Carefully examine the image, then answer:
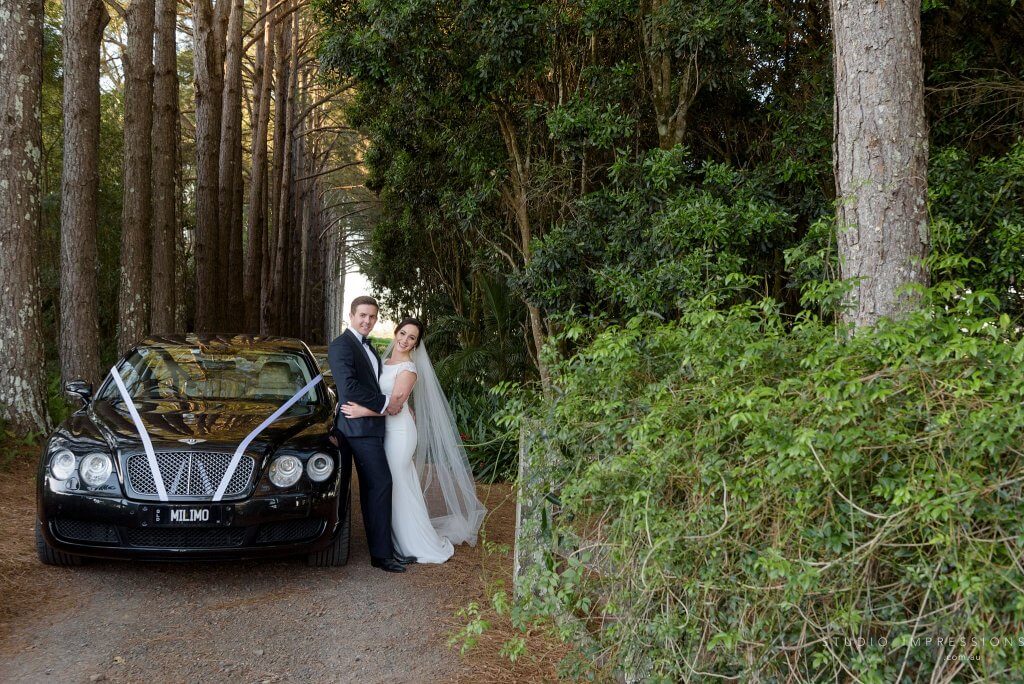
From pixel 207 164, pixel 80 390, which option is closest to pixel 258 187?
pixel 207 164

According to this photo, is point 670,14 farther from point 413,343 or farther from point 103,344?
point 103,344

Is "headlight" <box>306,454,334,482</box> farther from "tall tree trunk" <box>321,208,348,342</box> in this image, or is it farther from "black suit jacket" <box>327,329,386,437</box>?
"tall tree trunk" <box>321,208,348,342</box>

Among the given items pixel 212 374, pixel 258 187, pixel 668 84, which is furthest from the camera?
pixel 258 187

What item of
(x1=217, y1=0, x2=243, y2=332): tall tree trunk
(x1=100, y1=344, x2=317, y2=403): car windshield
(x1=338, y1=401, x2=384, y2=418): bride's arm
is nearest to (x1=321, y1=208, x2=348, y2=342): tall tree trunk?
(x1=217, y1=0, x2=243, y2=332): tall tree trunk

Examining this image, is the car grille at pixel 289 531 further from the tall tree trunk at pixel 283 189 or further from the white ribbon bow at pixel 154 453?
the tall tree trunk at pixel 283 189

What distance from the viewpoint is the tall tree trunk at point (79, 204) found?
11.4m

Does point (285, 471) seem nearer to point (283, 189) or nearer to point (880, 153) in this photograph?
point (880, 153)

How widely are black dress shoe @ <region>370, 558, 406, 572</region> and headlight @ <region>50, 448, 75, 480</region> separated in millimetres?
2145

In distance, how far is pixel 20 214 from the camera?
1015 cm

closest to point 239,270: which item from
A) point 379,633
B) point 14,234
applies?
point 14,234

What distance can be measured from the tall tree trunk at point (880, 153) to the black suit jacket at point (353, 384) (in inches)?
131

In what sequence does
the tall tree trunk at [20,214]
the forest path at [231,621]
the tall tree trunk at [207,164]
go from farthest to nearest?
the tall tree trunk at [207,164] → the tall tree trunk at [20,214] → the forest path at [231,621]

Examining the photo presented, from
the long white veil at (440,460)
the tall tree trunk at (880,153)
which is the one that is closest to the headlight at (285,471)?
the long white veil at (440,460)

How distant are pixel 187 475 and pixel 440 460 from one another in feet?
7.51
